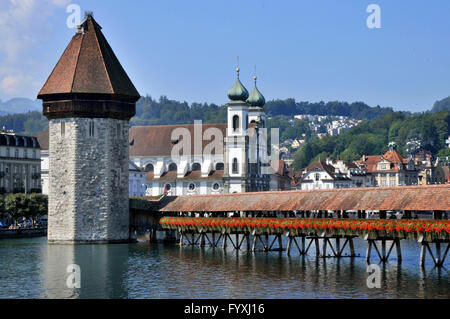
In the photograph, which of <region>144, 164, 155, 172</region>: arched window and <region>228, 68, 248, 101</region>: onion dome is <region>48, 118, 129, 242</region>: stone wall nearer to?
<region>228, 68, 248, 101</region>: onion dome

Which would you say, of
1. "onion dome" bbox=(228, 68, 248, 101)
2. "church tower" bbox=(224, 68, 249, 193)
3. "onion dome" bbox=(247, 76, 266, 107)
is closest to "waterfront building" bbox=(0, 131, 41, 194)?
"church tower" bbox=(224, 68, 249, 193)

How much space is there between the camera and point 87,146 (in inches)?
2537

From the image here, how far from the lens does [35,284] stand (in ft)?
138

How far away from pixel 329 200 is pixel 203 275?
10.8m

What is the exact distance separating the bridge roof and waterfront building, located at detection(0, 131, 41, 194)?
93.0 feet

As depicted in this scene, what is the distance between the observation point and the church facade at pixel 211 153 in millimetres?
111250

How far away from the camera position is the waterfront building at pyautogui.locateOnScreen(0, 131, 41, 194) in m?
90.9

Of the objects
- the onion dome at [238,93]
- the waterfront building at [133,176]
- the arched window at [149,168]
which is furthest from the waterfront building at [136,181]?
the onion dome at [238,93]

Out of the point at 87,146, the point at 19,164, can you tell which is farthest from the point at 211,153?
the point at 87,146

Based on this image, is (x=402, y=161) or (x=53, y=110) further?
(x=402, y=161)

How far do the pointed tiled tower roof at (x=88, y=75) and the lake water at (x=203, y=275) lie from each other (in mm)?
10873
